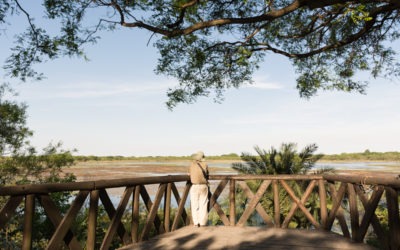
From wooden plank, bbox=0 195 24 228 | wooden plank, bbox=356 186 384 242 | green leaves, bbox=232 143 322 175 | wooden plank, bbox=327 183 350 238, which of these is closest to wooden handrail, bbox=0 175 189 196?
wooden plank, bbox=0 195 24 228

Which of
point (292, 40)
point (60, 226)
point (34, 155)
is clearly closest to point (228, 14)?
point (292, 40)

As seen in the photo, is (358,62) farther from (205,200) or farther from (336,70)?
(205,200)

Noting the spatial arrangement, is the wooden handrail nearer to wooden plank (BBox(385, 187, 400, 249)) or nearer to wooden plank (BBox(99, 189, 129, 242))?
wooden plank (BBox(99, 189, 129, 242))

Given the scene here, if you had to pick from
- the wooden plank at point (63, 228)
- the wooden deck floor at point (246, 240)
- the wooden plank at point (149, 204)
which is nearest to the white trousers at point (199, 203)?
the wooden deck floor at point (246, 240)

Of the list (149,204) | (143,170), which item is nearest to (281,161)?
(149,204)

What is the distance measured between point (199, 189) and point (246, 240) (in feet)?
5.61

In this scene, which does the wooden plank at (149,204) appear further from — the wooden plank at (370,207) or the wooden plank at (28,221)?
the wooden plank at (370,207)

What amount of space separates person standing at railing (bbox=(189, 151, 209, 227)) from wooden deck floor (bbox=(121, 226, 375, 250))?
0.29 metres

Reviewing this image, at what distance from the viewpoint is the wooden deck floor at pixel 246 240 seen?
5.96m

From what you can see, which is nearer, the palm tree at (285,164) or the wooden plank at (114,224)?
the wooden plank at (114,224)

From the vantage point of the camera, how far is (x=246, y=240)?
21.4ft

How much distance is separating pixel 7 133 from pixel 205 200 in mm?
13351

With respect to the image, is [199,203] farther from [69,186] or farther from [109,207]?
[69,186]

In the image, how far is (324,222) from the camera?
25.6 feet
